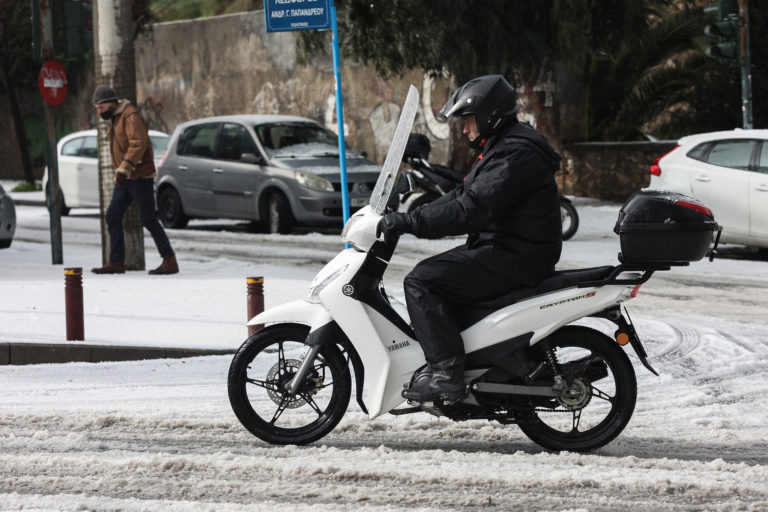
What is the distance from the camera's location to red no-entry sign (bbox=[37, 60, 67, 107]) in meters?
13.4

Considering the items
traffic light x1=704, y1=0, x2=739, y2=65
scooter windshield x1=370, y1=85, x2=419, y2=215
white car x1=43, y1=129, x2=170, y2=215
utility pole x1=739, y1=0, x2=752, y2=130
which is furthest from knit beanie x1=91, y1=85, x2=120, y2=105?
utility pole x1=739, y1=0, x2=752, y2=130

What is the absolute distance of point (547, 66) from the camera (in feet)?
71.4

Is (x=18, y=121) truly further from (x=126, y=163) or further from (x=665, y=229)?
(x=665, y=229)

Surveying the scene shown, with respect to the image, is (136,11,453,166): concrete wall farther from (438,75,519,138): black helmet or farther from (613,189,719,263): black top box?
(613,189,719,263): black top box

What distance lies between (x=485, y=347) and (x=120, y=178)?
6908 mm

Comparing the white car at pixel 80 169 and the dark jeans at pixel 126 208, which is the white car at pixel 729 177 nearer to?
the dark jeans at pixel 126 208

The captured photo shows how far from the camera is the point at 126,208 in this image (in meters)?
12.3

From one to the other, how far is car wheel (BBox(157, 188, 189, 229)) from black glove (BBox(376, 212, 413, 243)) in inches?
501

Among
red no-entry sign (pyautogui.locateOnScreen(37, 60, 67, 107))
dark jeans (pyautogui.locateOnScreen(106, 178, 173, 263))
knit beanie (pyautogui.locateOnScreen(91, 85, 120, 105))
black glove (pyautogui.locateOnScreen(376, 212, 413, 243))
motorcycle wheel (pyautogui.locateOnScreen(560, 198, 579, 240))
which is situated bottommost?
motorcycle wheel (pyautogui.locateOnScreen(560, 198, 579, 240))

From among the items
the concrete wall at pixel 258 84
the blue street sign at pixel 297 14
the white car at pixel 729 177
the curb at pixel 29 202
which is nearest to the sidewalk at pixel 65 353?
the blue street sign at pixel 297 14

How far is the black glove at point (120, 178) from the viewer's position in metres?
11.7

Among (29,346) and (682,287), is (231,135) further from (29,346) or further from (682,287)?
(29,346)

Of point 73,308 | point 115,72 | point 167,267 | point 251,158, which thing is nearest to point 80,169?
point 251,158

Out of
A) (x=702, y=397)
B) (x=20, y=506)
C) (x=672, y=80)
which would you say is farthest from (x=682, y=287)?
(x=672, y=80)
